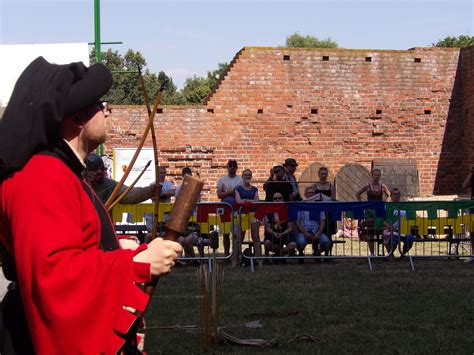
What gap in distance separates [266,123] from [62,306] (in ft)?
73.0

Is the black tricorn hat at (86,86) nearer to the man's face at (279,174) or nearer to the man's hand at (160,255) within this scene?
the man's hand at (160,255)

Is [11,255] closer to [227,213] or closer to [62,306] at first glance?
[62,306]

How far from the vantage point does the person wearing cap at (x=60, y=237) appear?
288 centimetres

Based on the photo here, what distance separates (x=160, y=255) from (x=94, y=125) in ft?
1.74

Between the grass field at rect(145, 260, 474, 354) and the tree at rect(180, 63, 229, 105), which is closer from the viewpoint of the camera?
the grass field at rect(145, 260, 474, 354)

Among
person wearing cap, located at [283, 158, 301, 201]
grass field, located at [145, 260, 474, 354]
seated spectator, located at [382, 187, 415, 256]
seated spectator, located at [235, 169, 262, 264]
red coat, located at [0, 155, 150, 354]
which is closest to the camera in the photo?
red coat, located at [0, 155, 150, 354]

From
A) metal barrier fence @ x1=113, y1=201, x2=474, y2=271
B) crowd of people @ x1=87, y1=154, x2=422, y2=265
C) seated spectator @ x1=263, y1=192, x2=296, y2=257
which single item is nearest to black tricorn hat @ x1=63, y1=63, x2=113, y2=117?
metal barrier fence @ x1=113, y1=201, x2=474, y2=271

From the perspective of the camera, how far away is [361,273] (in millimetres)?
13445

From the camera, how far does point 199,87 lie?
70.8 m

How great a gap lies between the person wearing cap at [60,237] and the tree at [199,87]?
187 ft

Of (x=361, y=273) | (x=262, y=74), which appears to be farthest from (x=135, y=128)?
(x=361, y=273)

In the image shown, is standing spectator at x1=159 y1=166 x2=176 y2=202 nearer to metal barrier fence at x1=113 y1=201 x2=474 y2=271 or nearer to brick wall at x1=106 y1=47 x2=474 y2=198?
metal barrier fence at x1=113 y1=201 x2=474 y2=271

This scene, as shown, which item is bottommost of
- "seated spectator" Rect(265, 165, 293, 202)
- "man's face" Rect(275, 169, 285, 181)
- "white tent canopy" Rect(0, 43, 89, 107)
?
"seated spectator" Rect(265, 165, 293, 202)

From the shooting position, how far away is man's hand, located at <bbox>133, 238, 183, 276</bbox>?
3.08m
